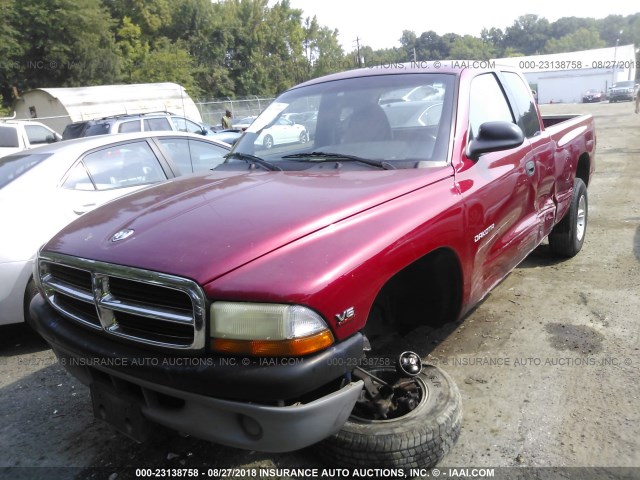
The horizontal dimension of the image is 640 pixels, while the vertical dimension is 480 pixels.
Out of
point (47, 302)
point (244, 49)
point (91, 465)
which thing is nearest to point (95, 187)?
point (47, 302)

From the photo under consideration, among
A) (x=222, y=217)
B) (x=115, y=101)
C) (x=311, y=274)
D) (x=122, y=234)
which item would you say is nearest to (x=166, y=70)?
(x=115, y=101)

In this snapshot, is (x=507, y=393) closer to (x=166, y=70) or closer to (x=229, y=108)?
(x=229, y=108)

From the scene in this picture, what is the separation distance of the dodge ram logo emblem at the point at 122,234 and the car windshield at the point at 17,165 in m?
2.39

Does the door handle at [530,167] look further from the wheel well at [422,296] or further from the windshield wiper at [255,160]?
the windshield wiper at [255,160]

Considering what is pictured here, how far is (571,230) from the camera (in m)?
4.88

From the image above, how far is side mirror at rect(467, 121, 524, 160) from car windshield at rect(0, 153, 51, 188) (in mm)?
3461

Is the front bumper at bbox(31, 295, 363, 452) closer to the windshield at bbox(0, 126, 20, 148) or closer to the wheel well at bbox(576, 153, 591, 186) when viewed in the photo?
the wheel well at bbox(576, 153, 591, 186)

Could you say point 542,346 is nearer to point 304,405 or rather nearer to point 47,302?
point 304,405

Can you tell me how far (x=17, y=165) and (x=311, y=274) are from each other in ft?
12.0

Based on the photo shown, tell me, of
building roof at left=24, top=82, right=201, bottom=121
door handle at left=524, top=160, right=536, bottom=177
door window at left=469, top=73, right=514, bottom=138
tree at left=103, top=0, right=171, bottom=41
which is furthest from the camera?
tree at left=103, top=0, right=171, bottom=41

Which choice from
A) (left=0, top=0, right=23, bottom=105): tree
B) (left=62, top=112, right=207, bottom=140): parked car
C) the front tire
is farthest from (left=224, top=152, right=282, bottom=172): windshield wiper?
(left=0, top=0, right=23, bottom=105): tree

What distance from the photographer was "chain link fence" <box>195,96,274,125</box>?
31625 mm

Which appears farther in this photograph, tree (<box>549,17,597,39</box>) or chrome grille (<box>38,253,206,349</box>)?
tree (<box>549,17,597,39</box>)

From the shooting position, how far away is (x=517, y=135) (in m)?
2.84
